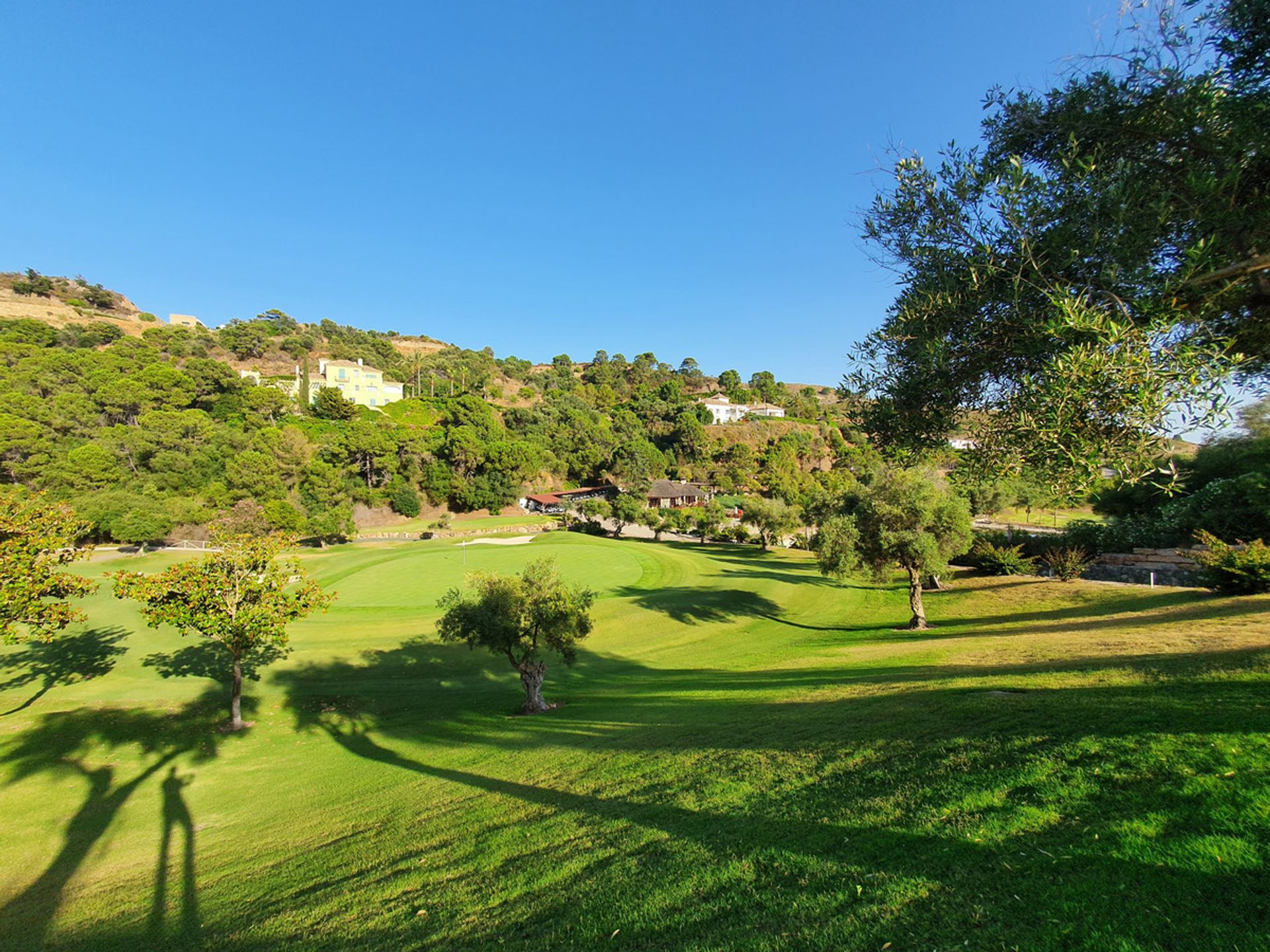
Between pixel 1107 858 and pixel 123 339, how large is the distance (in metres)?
113

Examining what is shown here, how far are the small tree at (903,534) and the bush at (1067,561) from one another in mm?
6846

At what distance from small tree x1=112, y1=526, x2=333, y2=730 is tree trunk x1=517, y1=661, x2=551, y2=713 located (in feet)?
23.9

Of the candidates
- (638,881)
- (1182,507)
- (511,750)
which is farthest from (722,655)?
(1182,507)

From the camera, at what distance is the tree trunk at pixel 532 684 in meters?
16.5

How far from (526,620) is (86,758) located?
11402 millimetres

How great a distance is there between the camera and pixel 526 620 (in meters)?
16.6

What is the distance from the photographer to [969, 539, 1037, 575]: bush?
102ft

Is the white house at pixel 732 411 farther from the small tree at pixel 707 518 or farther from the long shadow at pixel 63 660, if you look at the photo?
the long shadow at pixel 63 660

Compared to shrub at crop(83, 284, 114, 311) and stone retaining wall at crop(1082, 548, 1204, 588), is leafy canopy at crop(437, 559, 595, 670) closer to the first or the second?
stone retaining wall at crop(1082, 548, 1204, 588)

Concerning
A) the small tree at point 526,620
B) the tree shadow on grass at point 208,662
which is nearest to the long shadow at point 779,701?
the tree shadow on grass at point 208,662

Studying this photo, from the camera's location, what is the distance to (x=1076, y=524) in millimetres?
33719

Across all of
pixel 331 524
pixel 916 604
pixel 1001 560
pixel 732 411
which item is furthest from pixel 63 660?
pixel 732 411

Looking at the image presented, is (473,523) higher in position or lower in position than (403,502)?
lower

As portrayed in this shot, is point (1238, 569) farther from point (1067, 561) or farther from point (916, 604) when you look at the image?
point (1067, 561)
